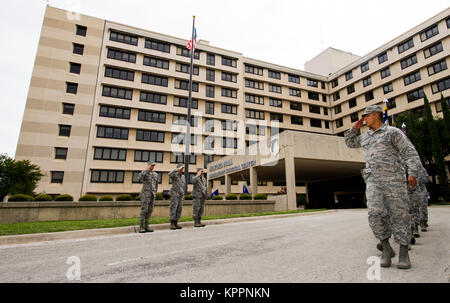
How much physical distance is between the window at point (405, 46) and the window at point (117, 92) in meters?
40.1

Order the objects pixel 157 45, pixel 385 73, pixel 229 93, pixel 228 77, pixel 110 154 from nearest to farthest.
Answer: pixel 110 154
pixel 157 45
pixel 385 73
pixel 229 93
pixel 228 77

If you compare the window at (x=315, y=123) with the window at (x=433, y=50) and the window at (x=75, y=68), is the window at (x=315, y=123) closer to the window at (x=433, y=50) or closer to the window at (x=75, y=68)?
the window at (x=433, y=50)

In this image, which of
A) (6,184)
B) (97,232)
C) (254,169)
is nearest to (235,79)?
(254,169)

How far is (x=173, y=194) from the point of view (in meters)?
8.08

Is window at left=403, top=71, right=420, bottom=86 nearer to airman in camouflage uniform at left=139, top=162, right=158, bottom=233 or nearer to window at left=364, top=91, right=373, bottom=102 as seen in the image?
window at left=364, top=91, right=373, bottom=102

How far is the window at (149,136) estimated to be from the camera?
35188 mm

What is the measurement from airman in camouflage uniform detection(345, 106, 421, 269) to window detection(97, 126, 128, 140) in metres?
34.6

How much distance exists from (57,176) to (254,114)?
29977mm

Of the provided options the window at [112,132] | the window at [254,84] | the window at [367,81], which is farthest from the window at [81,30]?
the window at [367,81]

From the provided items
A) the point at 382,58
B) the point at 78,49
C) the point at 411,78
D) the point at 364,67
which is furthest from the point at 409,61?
the point at 78,49

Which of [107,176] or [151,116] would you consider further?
[151,116]

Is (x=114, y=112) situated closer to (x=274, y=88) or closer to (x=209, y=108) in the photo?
(x=209, y=108)
